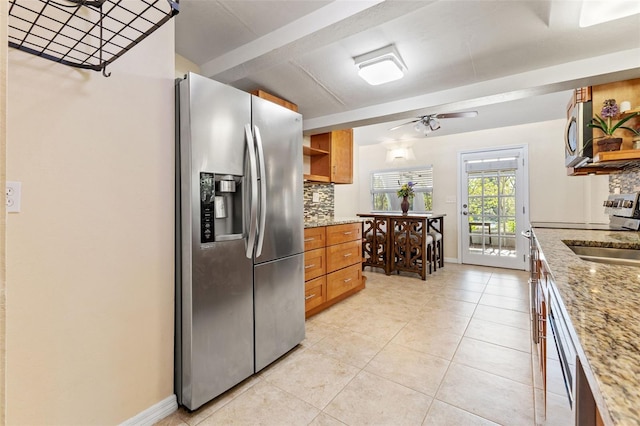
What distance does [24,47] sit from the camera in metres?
1.06

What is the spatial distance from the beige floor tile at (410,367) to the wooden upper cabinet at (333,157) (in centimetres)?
231

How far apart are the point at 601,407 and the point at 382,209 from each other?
5689 millimetres

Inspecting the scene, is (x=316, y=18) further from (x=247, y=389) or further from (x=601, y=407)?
(x=247, y=389)

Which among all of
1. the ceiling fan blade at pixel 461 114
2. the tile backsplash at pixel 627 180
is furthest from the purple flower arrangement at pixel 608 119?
the ceiling fan blade at pixel 461 114

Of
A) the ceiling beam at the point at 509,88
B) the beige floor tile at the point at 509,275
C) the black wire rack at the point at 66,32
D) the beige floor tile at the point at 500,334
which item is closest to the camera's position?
the black wire rack at the point at 66,32

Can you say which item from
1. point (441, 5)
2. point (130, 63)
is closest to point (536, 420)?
point (441, 5)

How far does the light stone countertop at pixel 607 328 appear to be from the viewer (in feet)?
1.07

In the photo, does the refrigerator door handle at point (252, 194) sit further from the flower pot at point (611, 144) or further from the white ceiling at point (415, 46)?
the flower pot at point (611, 144)

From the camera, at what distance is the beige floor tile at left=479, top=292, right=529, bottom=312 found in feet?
9.75

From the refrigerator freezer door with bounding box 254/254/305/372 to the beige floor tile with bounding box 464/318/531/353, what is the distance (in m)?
1.47

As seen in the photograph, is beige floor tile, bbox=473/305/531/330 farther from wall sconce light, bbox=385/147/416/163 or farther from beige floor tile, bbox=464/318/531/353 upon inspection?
wall sconce light, bbox=385/147/416/163

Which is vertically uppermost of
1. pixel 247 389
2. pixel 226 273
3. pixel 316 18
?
pixel 316 18

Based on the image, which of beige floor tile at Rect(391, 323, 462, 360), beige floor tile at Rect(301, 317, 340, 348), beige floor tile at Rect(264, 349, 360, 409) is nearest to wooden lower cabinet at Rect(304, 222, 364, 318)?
beige floor tile at Rect(301, 317, 340, 348)

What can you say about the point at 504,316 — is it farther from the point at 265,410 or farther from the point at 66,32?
the point at 66,32
